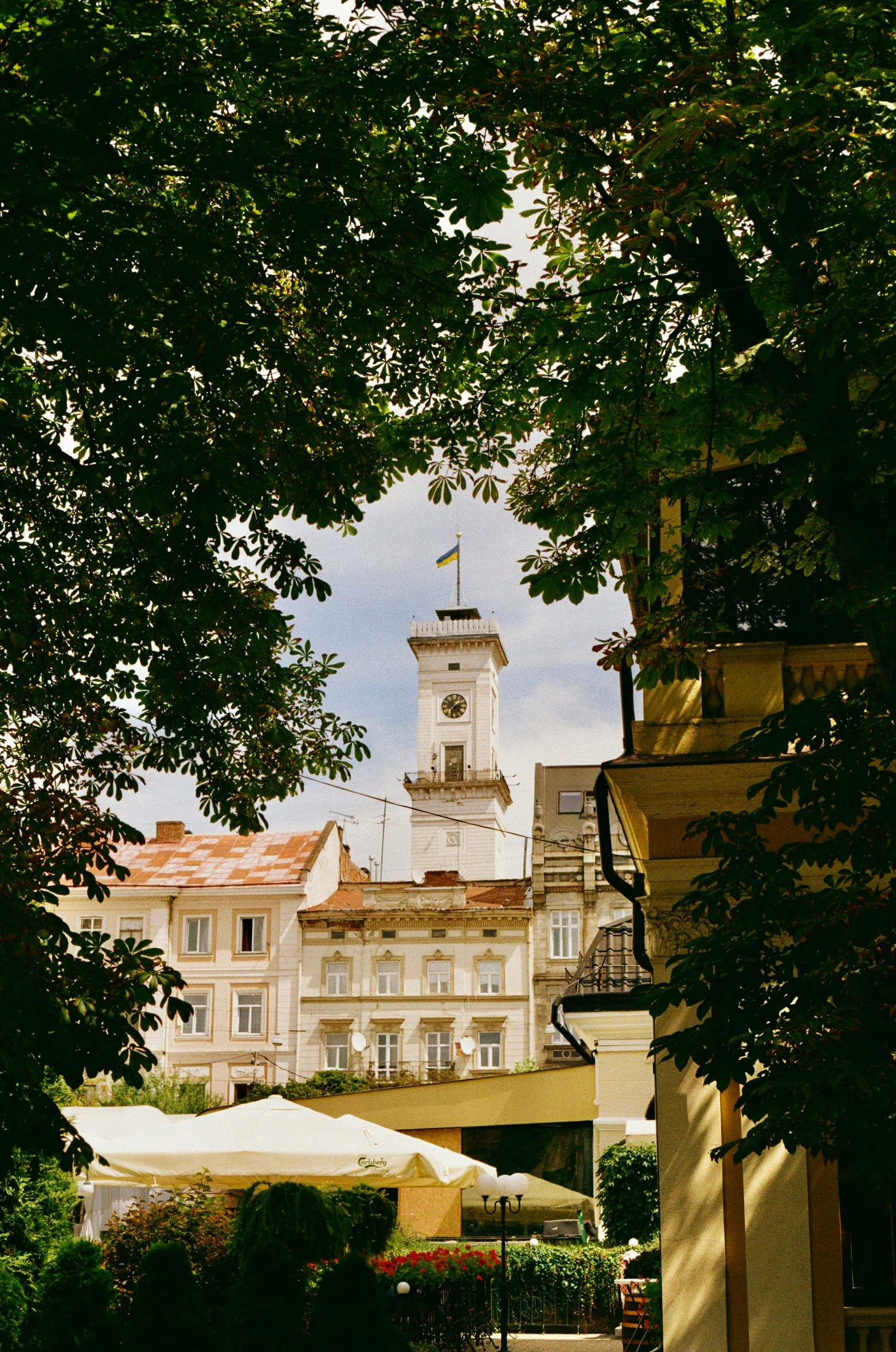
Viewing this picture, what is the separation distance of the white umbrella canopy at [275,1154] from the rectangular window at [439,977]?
119ft

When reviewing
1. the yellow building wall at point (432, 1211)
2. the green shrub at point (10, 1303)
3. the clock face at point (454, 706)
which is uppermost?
the clock face at point (454, 706)

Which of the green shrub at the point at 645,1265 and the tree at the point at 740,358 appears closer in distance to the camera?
the tree at the point at 740,358

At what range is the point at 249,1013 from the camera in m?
52.0

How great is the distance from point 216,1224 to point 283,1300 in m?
5.39

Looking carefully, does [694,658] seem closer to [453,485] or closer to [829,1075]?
[453,485]

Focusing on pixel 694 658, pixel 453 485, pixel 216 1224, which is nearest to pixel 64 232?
pixel 453 485

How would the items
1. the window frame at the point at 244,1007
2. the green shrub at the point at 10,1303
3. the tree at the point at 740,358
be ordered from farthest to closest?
the window frame at the point at 244,1007, the green shrub at the point at 10,1303, the tree at the point at 740,358

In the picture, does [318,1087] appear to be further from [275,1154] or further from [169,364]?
[169,364]

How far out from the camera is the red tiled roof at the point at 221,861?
53.3m

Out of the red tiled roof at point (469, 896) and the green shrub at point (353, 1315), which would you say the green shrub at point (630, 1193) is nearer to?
the green shrub at point (353, 1315)

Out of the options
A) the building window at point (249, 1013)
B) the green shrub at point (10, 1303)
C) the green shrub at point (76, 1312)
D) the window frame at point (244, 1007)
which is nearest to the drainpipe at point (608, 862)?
the green shrub at point (76, 1312)

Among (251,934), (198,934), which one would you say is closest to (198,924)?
(198,934)

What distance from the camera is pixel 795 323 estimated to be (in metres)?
6.04

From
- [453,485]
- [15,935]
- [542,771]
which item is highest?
[542,771]
